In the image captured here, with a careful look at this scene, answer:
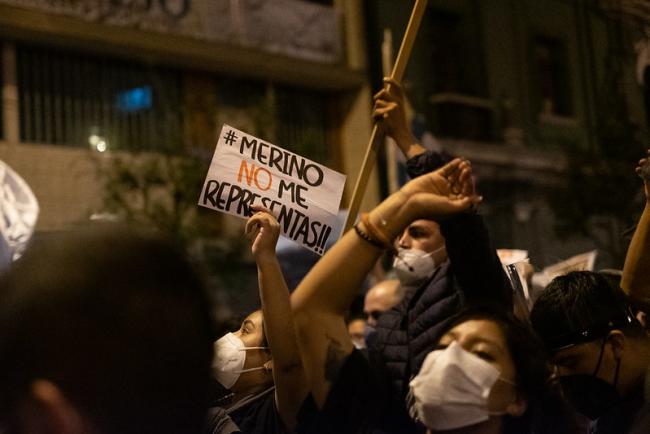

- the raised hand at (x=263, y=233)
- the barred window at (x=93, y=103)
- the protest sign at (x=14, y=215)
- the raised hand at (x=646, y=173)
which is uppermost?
the barred window at (x=93, y=103)

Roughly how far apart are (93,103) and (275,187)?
11.8m

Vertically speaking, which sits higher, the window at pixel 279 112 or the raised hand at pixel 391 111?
the window at pixel 279 112

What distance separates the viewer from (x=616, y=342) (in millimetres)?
2773

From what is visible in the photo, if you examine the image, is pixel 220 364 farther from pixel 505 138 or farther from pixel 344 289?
pixel 505 138

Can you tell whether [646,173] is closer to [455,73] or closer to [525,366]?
[525,366]

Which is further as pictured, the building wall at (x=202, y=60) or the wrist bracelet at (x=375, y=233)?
the building wall at (x=202, y=60)

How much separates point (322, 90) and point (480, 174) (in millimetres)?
3359

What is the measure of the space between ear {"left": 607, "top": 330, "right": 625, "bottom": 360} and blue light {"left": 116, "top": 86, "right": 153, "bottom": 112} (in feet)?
41.2

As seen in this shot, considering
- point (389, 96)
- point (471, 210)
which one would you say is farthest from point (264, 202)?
point (471, 210)

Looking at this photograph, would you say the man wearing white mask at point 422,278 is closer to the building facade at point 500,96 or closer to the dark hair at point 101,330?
the dark hair at point 101,330

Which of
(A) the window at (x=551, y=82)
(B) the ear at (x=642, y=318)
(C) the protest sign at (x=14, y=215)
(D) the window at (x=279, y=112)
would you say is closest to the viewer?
(B) the ear at (x=642, y=318)

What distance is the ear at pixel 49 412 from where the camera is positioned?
1.27 m

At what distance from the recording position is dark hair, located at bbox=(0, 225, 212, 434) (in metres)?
1.27

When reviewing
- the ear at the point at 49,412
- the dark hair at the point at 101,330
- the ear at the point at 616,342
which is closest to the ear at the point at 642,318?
the ear at the point at 616,342
